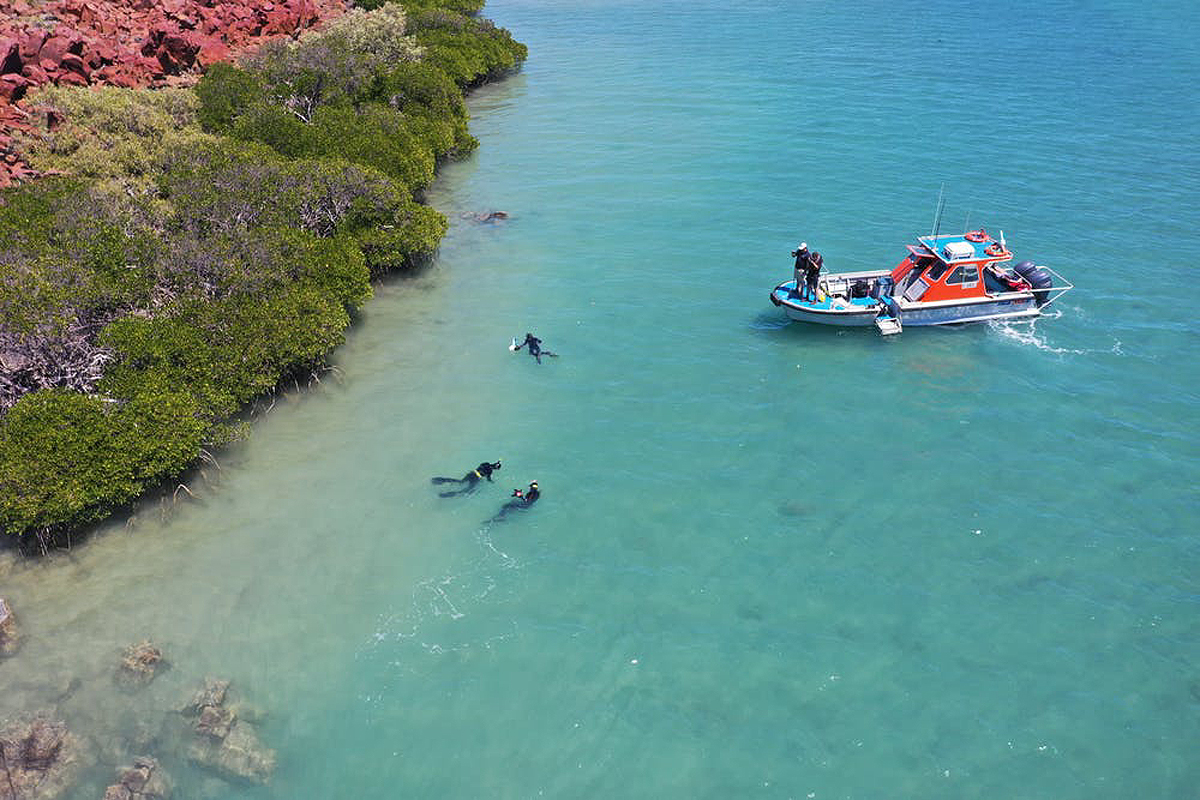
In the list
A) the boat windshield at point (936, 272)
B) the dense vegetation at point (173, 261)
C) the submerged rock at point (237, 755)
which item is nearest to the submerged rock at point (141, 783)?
the submerged rock at point (237, 755)

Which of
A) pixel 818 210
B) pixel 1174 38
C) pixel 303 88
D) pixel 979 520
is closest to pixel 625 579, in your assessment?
pixel 979 520

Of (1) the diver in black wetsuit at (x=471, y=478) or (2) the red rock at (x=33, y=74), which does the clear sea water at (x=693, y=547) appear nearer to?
(1) the diver in black wetsuit at (x=471, y=478)

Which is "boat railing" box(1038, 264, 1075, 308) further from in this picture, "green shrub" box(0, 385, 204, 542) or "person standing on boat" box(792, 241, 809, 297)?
"green shrub" box(0, 385, 204, 542)

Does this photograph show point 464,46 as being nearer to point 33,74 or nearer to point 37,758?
point 33,74

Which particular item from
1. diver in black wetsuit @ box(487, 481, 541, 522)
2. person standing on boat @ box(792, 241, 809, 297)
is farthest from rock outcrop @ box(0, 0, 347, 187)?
person standing on boat @ box(792, 241, 809, 297)

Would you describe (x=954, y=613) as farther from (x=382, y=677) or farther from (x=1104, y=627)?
(x=382, y=677)

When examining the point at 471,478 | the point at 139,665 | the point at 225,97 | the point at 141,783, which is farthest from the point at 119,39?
the point at 141,783
